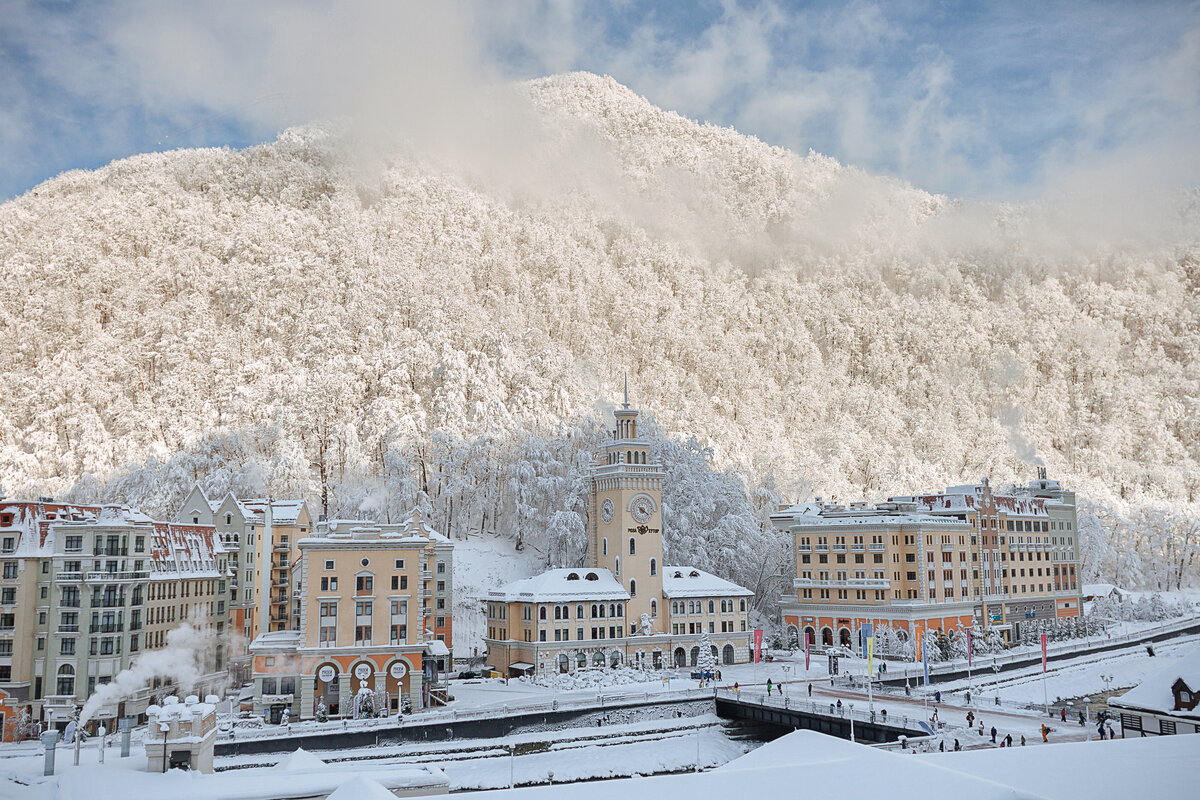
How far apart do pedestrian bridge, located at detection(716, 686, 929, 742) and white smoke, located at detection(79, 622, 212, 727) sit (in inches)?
1161

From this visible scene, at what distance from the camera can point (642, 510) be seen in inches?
2675

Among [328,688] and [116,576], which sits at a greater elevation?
[116,576]

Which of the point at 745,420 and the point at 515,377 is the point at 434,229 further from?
the point at 745,420

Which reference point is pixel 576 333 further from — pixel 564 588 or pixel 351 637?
pixel 351 637

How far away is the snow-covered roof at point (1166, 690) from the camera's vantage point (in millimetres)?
31375

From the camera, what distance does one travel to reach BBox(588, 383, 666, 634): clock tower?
2606 inches

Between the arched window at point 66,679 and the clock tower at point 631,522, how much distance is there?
1328 inches

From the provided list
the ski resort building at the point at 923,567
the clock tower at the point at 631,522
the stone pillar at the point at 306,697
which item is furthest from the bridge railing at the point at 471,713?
the ski resort building at the point at 923,567

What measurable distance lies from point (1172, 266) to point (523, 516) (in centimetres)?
10805

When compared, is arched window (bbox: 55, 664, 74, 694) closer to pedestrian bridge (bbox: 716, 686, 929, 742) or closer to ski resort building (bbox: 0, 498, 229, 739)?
ski resort building (bbox: 0, 498, 229, 739)

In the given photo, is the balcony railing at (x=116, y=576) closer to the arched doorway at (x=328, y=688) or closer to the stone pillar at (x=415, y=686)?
the arched doorway at (x=328, y=688)

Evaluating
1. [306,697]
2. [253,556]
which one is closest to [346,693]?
[306,697]

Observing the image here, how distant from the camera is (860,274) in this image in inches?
5615

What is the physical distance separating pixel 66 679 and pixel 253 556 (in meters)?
17.9
